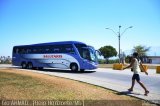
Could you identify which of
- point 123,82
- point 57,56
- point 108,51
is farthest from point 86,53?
point 108,51

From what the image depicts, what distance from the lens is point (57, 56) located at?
31.4 m

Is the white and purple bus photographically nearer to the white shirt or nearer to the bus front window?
the bus front window

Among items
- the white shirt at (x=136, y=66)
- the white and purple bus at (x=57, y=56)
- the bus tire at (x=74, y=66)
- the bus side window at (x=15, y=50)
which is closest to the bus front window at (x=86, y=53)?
the white and purple bus at (x=57, y=56)

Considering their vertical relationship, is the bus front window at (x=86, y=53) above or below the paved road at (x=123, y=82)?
above

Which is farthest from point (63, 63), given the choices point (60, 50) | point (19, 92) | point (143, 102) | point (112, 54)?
point (112, 54)

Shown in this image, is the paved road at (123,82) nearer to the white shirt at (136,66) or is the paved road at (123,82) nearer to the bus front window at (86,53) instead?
the white shirt at (136,66)

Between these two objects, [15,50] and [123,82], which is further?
[15,50]

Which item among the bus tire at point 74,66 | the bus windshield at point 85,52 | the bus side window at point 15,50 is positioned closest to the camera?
the bus windshield at point 85,52

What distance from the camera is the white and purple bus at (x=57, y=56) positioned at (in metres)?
29.2

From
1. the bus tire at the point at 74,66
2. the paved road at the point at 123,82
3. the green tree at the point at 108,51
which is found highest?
the green tree at the point at 108,51

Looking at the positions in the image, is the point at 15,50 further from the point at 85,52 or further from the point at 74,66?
the point at 85,52

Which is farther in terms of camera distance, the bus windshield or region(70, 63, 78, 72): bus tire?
region(70, 63, 78, 72): bus tire

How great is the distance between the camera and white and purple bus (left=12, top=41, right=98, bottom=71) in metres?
29.2

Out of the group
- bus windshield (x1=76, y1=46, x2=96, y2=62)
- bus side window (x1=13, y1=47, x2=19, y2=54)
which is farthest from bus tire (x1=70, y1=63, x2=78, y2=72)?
bus side window (x1=13, y1=47, x2=19, y2=54)
